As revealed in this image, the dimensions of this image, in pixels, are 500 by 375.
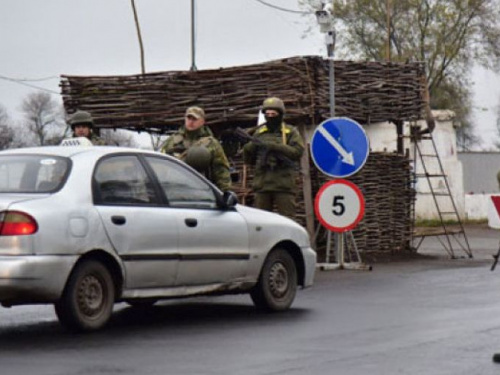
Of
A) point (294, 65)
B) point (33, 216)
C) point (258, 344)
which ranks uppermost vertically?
point (294, 65)

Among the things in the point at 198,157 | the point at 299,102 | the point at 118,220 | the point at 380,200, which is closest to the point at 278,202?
the point at 198,157

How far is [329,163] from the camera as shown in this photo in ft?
64.0

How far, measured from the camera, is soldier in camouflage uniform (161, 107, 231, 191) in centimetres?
1605

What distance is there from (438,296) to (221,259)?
2.96 m

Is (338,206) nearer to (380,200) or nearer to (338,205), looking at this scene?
(338,205)

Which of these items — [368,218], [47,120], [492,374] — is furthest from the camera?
[47,120]

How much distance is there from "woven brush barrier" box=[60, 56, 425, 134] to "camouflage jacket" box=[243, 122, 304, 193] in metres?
2.69

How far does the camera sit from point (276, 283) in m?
13.7

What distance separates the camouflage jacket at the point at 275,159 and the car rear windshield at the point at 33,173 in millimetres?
5927

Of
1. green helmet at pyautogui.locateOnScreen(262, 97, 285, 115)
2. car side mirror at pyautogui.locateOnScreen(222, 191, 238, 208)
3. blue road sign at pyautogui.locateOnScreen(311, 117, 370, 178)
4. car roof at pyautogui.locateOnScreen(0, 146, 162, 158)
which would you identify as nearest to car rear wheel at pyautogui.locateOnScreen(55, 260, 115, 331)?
car roof at pyautogui.locateOnScreen(0, 146, 162, 158)

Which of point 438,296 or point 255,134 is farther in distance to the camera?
point 255,134

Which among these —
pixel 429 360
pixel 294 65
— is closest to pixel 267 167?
pixel 294 65

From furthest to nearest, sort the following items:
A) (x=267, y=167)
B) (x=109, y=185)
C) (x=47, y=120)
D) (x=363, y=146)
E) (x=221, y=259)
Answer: (x=47, y=120) < (x=363, y=146) < (x=267, y=167) < (x=221, y=259) < (x=109, y=185)

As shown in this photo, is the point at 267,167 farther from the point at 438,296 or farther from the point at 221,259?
the point at 221,259
